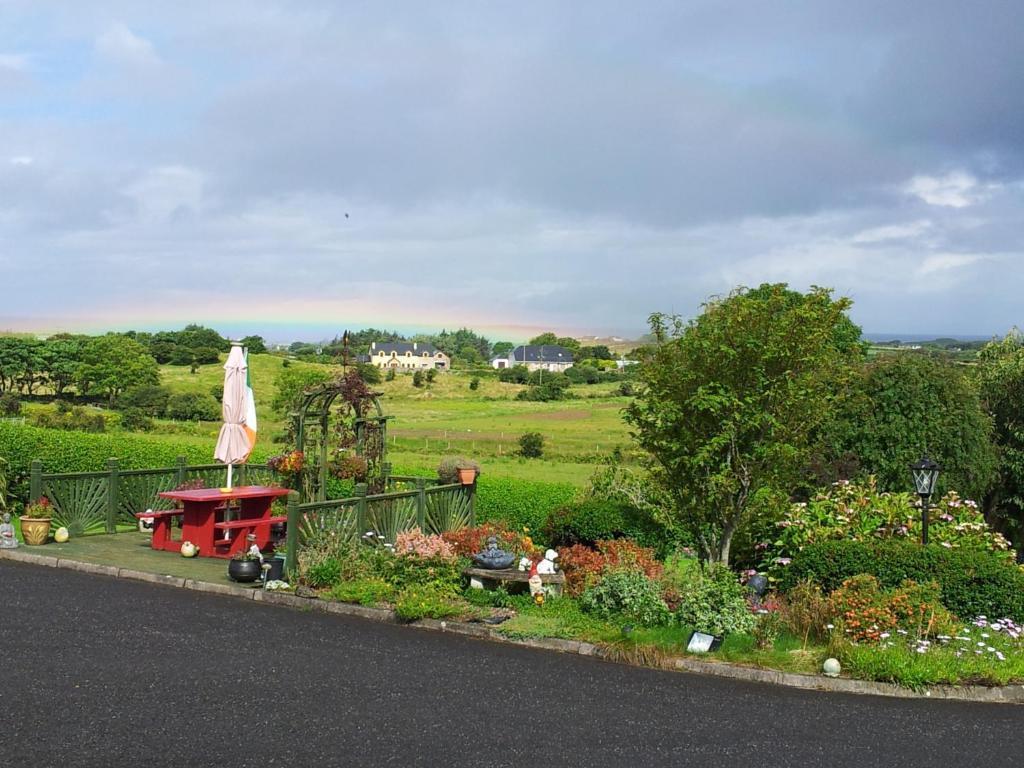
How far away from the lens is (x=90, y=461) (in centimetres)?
1953

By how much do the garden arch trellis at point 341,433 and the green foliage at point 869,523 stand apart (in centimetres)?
638

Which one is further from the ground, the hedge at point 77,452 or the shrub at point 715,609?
the hedge at point 77,452

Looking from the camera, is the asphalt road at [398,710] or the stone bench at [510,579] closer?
the asphalt road at [398,710]

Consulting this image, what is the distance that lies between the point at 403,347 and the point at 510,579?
13893cm

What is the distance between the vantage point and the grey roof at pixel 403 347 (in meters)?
147

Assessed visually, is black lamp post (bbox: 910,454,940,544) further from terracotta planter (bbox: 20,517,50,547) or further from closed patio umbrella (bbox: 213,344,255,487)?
terracotta planter (bbox: 20,517,50,547)

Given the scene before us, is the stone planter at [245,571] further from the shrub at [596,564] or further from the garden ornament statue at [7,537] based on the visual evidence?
the garden ornament statue at [7,537]

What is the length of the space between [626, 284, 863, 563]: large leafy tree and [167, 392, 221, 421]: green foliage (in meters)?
60.4

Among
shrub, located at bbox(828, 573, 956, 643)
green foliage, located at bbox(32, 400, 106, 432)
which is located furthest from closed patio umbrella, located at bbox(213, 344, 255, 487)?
green foliage, located at bbox(32, 400, 106, 432)

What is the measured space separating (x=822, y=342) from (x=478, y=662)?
645 centimetres

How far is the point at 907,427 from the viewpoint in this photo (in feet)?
60.9

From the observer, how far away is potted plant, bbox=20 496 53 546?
1398 cm

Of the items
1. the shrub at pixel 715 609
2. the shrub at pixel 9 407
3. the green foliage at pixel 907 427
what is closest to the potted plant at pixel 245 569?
the shrub at pixel 715 609

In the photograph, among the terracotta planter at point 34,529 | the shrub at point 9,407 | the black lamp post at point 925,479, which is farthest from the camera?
the shrub at point 9,407
